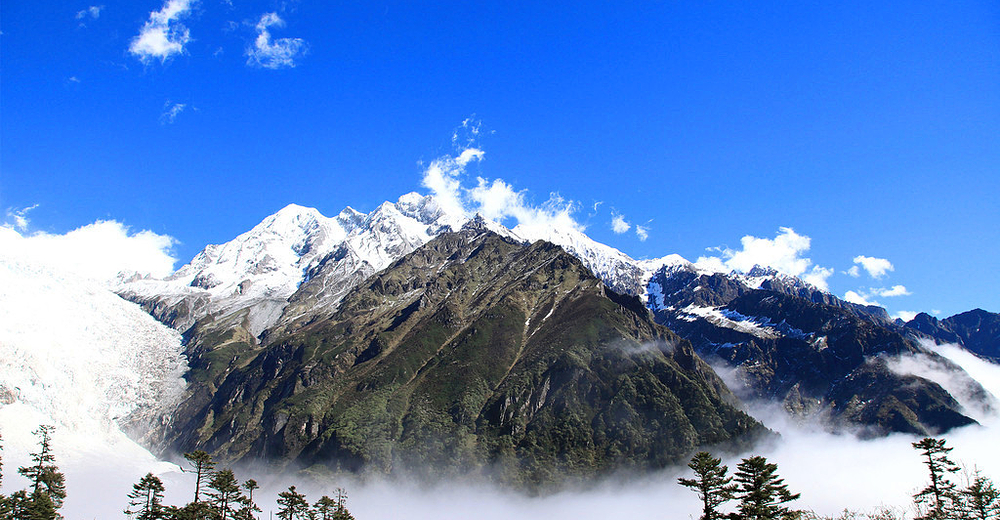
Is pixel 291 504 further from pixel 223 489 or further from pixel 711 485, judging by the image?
pixel 711 485

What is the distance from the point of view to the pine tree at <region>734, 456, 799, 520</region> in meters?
71.6

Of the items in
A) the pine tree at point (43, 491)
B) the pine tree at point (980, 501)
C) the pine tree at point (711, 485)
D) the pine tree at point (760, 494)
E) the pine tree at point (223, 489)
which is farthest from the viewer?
the pine tree at point (223, 489)

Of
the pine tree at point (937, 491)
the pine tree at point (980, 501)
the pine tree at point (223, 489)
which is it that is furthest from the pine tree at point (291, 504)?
the pine tree at point (980, 501)

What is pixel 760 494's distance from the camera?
73.1 metres

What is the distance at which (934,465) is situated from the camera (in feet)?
284

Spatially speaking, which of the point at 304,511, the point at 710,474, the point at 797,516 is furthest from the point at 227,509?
the point at 797,516

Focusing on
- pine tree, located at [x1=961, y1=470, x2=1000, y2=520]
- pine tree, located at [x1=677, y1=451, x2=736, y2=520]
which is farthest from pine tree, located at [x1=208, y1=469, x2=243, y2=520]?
pine tree, located at [x1=961, y1=470, x2=1000, y2=520]

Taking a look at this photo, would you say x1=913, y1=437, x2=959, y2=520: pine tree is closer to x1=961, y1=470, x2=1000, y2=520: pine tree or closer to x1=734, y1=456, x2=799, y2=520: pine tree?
x1=961, y1=470, x2=1000, y2=520: pine tree

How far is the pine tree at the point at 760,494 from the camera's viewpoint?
235ft

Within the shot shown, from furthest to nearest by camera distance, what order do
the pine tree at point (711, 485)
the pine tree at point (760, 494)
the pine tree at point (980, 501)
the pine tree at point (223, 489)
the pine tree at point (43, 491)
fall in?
the pine tree at point (223, 489)
the pine tree at point (43, 491)
the pine tree at point (980, 501)
the pine tree at point (711, 485)
the pine tree at point (760, 494)

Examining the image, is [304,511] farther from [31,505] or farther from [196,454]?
[31,505]

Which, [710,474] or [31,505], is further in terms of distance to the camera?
[31,505]

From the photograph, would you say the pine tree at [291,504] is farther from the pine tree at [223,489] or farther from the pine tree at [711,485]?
the pine tree at [711,485]

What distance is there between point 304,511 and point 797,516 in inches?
4143
